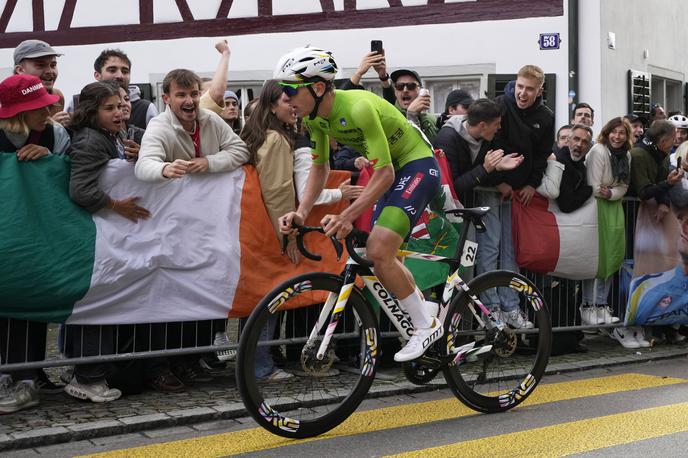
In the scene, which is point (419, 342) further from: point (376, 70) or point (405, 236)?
point (376, 70)

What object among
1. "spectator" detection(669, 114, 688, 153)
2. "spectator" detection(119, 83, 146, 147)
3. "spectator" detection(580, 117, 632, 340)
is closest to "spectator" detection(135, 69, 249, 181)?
"spectator" detection(119, 83, 146, 147)

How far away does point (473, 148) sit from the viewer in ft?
26.8

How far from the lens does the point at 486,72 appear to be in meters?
18.2

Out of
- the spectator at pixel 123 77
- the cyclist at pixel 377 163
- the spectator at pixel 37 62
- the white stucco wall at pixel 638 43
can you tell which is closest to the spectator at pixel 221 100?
the spectator at pixel 123 77

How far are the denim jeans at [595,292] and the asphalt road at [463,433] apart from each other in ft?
6.76

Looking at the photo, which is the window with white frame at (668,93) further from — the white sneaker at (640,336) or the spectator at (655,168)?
the white sneaker at (640,336)

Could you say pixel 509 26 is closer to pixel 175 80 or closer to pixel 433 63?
pixel 433 63

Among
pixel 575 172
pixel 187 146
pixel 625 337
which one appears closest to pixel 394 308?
pixel 187 146

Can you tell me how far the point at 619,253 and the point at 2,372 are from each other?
5.30 metres

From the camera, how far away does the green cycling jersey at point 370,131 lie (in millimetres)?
5543

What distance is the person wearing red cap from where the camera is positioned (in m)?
6.38

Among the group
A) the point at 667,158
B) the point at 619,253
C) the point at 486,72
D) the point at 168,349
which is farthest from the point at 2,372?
the point at 486,72

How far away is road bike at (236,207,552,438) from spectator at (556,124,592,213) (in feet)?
7.36

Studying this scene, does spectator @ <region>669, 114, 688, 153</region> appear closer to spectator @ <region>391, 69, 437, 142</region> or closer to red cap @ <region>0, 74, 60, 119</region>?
spectator @ <region>391, 69, 437, 142</region>
